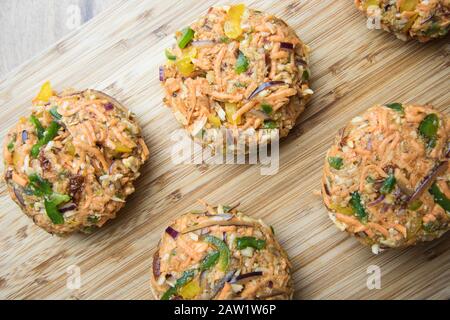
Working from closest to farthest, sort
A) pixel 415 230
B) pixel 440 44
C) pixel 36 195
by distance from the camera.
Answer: pixel 415 230 < pixel 36 195 < pixel 440 44

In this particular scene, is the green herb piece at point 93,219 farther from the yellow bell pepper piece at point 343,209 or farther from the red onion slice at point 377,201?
the red onion slice at point 377,201

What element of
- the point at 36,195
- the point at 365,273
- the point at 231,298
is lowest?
the point at 365,273

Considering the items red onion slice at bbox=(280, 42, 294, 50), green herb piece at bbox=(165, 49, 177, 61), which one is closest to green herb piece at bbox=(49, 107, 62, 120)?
green herb piece at bbox=(165, 49, 177, 61)

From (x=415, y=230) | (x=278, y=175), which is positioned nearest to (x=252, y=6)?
(x=278, y=175)

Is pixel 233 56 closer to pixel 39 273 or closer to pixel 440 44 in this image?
pixel 440 44

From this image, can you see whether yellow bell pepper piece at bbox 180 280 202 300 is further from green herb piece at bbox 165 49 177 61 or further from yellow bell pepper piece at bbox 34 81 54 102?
yellow bell pepper piece at bbox 34 81 54 102

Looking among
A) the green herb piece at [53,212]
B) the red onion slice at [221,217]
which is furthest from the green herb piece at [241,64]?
the green herb piece at [53,212]
